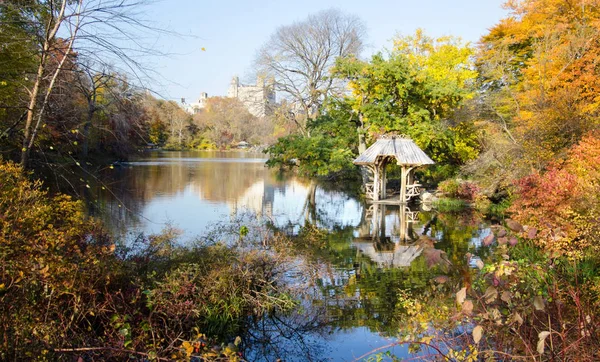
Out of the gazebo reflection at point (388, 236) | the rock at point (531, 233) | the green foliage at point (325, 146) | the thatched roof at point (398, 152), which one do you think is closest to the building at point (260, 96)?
the green foliage at point (325, 146)

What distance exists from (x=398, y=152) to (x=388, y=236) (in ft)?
20.3

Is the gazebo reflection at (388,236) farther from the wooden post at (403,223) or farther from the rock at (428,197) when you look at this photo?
the rock at (428,197)

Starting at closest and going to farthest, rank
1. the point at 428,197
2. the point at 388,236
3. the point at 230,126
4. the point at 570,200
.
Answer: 1. the point at 570,200
2. the point at 388,236
3. the point at 428,197
4. the point at 230,126

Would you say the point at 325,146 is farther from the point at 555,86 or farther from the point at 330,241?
the point at 330,241

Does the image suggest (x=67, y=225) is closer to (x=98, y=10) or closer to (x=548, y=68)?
(x=98, y=10)

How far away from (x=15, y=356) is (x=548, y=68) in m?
15.7

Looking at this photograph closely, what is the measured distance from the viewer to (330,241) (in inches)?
417

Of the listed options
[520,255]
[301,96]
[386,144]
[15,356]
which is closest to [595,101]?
[386,144]

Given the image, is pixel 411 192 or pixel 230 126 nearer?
pixel 411 192

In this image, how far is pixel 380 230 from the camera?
12.2 meters

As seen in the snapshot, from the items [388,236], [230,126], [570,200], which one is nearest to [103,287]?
[570,200]

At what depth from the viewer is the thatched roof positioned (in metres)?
16.7

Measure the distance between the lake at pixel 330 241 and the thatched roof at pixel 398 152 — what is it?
1.60 meters

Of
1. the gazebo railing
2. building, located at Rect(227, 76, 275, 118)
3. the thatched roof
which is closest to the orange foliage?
the thatched roof
